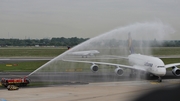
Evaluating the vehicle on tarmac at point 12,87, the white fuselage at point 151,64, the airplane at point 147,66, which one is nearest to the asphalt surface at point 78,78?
the airplane at point 147,66

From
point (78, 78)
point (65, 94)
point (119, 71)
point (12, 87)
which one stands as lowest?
point (65, 94)

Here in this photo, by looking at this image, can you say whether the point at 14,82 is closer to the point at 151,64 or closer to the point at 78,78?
the point at 78,78

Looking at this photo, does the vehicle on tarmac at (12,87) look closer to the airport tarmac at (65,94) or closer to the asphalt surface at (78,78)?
the airport tarmac at (65,94)

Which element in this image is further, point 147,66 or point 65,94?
point 147,66

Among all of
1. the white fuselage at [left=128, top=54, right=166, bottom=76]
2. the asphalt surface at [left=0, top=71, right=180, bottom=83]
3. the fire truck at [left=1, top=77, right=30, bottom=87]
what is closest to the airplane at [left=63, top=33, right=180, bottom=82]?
the white fuselage at [left=128, top=54, right=166, bottom=76]

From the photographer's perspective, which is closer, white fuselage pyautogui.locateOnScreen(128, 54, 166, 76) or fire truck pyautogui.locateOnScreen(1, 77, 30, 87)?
fire truck pyautogui.locateOnScreen(1, 77, 30, 87)

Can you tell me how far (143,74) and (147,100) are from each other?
1871 inches

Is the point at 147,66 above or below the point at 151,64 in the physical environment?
below

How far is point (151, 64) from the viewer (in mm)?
45562

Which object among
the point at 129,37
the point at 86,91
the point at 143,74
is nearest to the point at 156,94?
the point at 86,91

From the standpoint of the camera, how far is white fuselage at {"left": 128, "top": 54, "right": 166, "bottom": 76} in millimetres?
43469

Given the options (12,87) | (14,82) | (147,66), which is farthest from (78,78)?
(12,87)

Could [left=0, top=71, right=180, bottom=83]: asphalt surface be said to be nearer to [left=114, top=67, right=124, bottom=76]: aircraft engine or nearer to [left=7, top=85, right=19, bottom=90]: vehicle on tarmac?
[left=114, top=67, right=124, bottom=76]: aircraft engine

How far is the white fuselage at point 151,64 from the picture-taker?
143 feet
